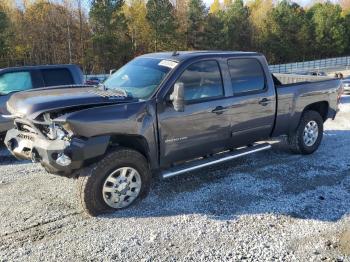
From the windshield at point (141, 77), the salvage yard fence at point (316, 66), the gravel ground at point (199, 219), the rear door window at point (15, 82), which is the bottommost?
the salvage yard fence at point (316, 66)

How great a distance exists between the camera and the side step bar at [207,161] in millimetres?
5098

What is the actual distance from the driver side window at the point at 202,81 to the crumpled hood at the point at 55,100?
827 millimetres

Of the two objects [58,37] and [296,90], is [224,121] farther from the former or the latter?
[58,37]

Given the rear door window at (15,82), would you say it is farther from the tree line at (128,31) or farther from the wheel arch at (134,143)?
the tree line at (128,31)

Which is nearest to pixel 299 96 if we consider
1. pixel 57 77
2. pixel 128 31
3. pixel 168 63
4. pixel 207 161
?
pixel 207 161

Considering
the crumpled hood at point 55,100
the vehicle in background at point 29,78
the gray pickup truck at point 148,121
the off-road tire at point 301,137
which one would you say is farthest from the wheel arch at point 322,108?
the vehicle in background at point 29,78

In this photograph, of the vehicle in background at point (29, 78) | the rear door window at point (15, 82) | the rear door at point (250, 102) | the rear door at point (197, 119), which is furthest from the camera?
the rear door window at point (15, 82)

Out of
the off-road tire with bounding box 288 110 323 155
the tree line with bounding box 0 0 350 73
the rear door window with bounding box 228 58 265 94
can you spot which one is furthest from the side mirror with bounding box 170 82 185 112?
the tree line with bounding box 0 0 350 73

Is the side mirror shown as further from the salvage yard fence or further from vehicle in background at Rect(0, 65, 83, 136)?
the salvage yard fence

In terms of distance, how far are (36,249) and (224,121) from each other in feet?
9.60

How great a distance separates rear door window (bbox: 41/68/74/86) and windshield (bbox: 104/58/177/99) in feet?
9.91

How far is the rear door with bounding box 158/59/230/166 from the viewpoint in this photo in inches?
200

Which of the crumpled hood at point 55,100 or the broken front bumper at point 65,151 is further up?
the crumpled hood at point 55,100

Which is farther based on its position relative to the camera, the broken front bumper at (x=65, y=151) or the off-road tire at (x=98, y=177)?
the off-road tire at (x=98, y=177)
